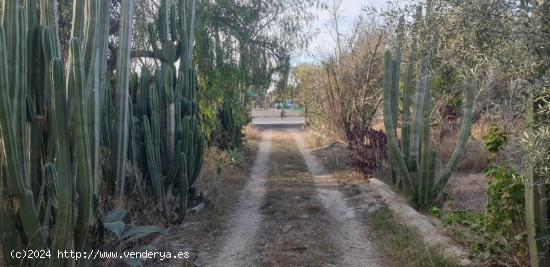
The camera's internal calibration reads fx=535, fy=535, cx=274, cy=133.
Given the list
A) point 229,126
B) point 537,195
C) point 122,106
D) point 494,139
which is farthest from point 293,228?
point 229,126

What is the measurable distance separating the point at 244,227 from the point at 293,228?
74 cm

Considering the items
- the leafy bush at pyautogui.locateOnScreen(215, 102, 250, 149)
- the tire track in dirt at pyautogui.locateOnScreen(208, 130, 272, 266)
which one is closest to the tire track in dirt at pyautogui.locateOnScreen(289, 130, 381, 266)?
the tire track in dirt at pyautogui.locateOnScreen(208, 130, 272, 266)

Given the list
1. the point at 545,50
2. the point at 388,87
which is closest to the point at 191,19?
the point at 388,87

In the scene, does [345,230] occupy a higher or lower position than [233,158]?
lower

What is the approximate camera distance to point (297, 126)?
103 feet

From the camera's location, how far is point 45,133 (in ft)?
15.2

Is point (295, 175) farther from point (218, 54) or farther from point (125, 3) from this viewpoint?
point (125, 3)

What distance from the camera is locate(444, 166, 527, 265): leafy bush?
5.01 meters

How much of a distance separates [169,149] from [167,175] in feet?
1.23

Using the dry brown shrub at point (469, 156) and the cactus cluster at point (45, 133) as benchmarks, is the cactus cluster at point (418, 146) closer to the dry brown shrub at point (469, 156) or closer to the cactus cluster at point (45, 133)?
the dry brown shrub at point (469, 156)

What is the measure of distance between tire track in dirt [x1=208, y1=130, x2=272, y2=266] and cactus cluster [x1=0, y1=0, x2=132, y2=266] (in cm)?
179

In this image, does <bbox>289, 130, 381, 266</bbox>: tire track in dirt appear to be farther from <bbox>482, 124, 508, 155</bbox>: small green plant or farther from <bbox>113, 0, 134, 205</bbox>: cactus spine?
<bbox>482, 124, 508, 155</bbox>: small green plant

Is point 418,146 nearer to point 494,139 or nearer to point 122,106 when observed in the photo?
point 494,139

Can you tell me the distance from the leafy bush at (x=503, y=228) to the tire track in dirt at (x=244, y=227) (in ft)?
7.88
